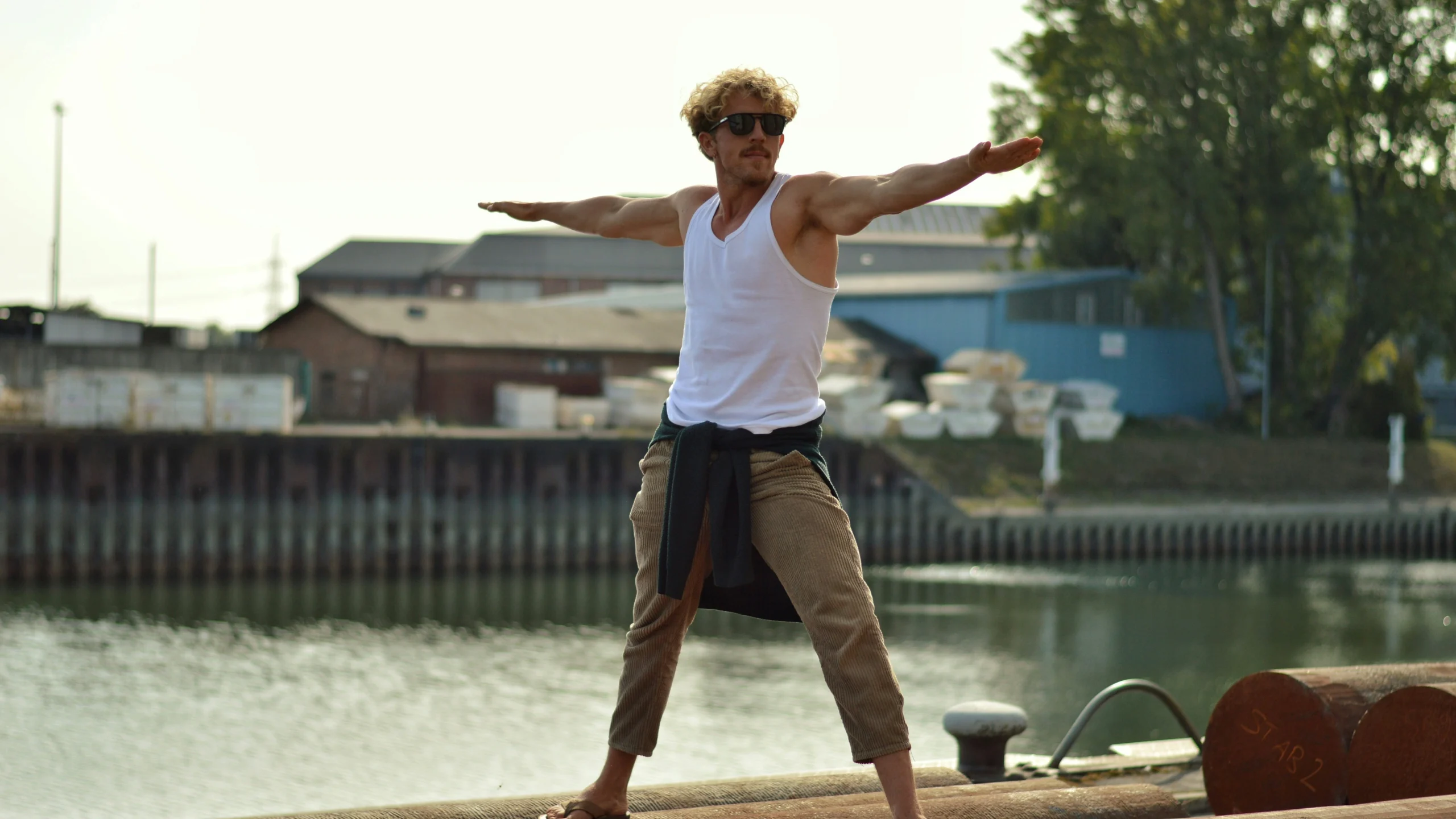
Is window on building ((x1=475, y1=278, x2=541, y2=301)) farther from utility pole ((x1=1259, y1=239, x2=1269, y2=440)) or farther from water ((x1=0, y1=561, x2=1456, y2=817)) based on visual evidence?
water ((x1=0, y1=561, x2=1456, y2=817))

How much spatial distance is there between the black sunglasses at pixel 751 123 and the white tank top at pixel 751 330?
0.40 ft

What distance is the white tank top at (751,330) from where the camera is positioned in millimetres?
4023

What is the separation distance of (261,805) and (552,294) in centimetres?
8287

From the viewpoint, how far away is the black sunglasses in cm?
408

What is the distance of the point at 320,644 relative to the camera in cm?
2552

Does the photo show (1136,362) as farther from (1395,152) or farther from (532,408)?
(532,408)

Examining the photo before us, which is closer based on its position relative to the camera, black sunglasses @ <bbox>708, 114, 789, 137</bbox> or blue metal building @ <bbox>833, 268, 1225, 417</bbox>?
black sunglasses @ <bbox>708, 114, 789, 137</bbox>

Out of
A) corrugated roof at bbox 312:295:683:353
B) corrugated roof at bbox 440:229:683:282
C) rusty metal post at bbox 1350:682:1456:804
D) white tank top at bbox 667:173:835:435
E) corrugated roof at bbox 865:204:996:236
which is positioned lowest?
rusty metal post at bbox 1350:682:1456:804

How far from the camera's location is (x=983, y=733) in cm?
687

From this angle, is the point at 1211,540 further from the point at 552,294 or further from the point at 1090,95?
the point at 552,294

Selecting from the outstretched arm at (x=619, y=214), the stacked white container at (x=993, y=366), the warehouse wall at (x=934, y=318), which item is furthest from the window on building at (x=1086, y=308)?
the outstretched arm at (x=619, y=214)

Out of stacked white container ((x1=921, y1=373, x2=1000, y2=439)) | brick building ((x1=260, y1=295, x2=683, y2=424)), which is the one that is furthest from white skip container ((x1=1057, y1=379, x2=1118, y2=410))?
brick building ((x1=260, y1=295, x2=683, y2=424))

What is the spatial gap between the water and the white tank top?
507 inches

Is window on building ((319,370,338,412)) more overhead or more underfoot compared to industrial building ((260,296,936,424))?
more underfoot
